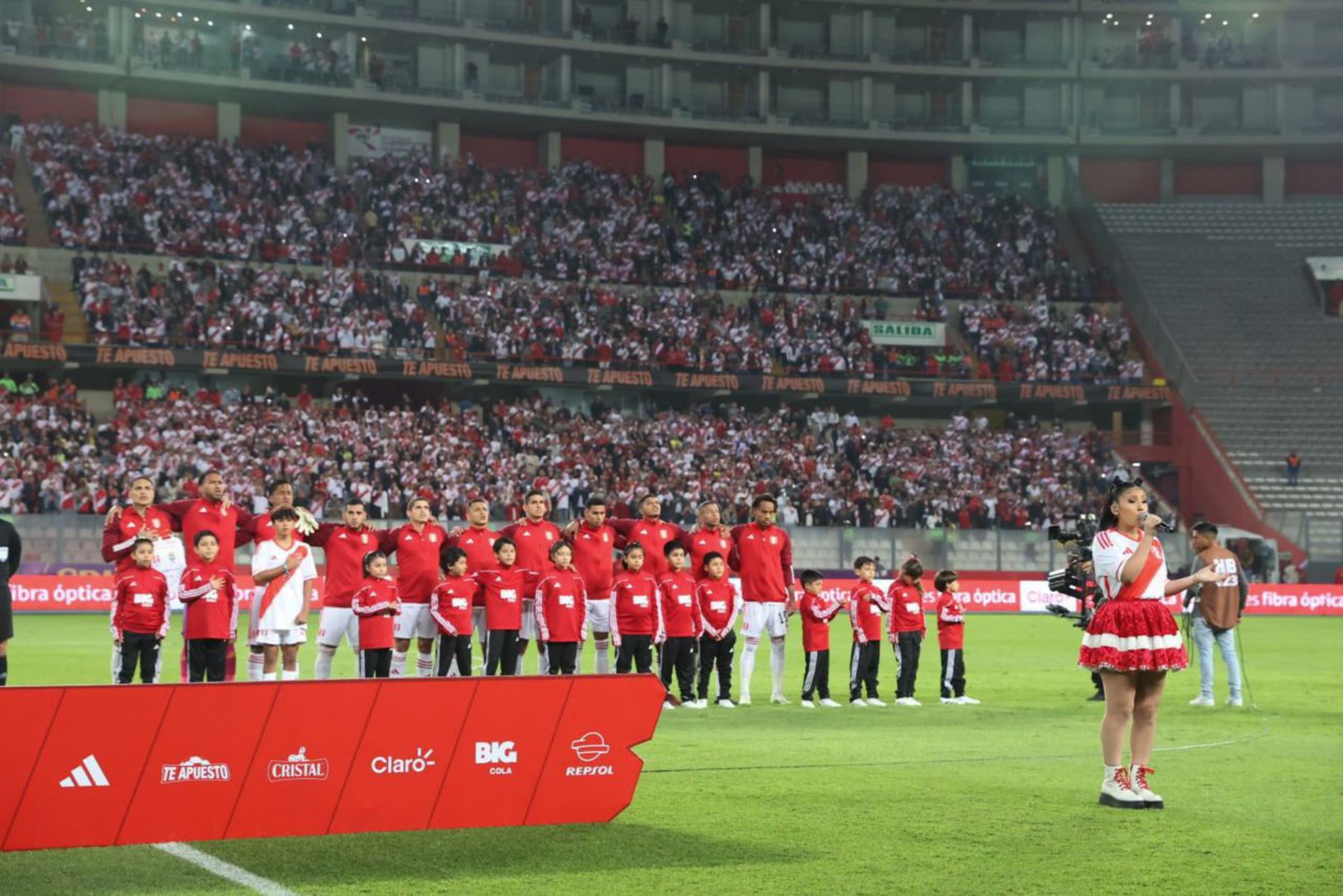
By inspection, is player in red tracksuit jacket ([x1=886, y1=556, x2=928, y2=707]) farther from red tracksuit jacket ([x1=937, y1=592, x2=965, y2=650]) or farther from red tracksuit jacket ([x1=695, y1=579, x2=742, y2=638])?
red tracksuit jacket ([x1=695, y1=579, x2=742, y2=638])

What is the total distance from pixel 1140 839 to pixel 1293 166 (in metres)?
67.7

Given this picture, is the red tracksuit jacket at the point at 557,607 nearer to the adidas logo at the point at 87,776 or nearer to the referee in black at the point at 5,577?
the referee in black at the point at 5,577

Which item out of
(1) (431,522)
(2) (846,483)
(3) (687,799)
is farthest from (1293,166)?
(3) (687,799)

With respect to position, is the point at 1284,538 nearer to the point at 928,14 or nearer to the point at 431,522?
the point at 928,14

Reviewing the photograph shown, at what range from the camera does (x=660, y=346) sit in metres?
56.3

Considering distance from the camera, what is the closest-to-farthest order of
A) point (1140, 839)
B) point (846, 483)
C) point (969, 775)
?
point (1140, 839)
point (969, 775)
point (846, 483)

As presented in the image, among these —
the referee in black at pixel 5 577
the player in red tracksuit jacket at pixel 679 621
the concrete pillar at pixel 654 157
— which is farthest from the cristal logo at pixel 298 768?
the concrete pillar at pixel 654 157

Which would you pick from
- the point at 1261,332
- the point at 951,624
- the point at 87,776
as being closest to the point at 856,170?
the point at 1261,332

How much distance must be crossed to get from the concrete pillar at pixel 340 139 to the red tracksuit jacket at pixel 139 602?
49.0 meters

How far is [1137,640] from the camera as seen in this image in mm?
10398

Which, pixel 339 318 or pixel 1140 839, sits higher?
pixel 339 318

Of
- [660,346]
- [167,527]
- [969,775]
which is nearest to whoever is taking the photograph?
[969,775]

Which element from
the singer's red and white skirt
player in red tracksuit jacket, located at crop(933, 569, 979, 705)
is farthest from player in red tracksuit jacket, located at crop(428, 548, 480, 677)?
the singer's red and white skirt

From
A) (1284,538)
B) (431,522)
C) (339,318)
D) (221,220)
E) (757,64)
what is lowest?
(1284,538)
